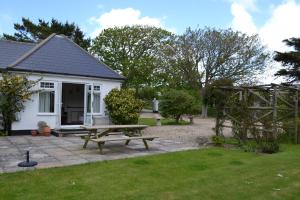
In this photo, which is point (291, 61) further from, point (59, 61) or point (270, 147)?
point (59, 61)

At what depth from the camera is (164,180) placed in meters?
6.24

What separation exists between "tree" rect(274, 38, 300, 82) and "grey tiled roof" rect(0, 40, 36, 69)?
63.6 feet

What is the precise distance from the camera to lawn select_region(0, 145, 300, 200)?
5.31m

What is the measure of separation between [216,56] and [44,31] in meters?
19.8

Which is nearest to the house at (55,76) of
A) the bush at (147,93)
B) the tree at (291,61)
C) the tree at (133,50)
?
the tree at (291,61)

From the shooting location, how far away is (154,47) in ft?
115

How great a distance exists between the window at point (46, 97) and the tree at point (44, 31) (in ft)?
74.4

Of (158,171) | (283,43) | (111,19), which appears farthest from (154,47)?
(158,171)

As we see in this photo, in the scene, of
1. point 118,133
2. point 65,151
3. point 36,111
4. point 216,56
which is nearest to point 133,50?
point 216,56

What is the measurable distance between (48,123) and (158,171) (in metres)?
9.06

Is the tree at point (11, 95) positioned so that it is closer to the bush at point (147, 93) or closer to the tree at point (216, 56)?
the tree at point (216, 56)

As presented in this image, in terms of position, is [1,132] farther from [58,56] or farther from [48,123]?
[58,56]

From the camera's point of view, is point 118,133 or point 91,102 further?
point 91,102

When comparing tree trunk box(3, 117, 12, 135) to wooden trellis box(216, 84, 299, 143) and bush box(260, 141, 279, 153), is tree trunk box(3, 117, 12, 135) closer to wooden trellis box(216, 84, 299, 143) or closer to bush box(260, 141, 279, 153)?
wooden trellis box(216, 84, 299, 143)
